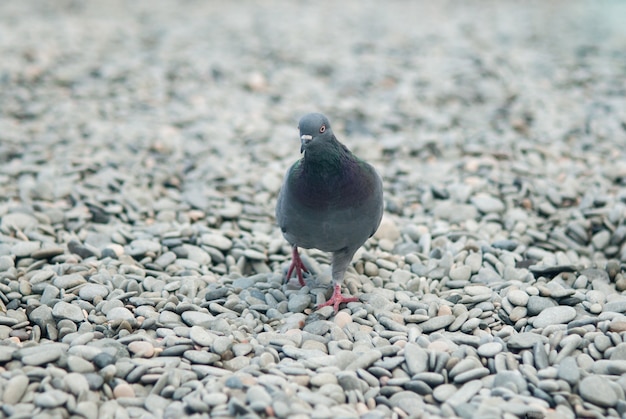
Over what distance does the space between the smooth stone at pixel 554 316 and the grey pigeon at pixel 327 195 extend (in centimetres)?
121

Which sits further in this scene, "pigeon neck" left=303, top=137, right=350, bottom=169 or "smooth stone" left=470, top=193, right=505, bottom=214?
"smooth stone" left=470, top=193, right=505, bottom=214

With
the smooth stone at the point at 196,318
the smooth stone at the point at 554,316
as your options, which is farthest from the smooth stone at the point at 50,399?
the smooth stone at the point at 554,316

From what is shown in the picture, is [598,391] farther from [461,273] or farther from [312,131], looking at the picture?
[312,131]

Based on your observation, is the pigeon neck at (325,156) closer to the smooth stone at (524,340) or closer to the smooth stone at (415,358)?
the smooth stone at (415,358)

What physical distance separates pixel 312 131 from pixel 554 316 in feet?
6.26

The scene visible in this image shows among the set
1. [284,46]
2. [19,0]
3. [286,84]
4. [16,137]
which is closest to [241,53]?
[284,46]

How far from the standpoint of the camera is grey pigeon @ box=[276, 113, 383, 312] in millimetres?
4254

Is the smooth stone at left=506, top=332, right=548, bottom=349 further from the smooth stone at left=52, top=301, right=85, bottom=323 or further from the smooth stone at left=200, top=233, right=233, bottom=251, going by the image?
the smooth stone at left=52, top=301, right=85, bottom=323

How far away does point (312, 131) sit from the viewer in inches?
166

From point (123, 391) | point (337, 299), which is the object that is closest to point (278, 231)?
point (337, 299)

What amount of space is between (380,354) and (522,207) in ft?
9.36

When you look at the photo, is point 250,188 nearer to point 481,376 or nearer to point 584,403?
point 481,376

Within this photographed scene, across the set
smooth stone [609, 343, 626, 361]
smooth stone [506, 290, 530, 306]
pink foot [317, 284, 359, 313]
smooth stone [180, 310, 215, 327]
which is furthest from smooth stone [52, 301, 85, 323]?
smooth stone [609, 343, 626, 361]

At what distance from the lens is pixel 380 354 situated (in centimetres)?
388
